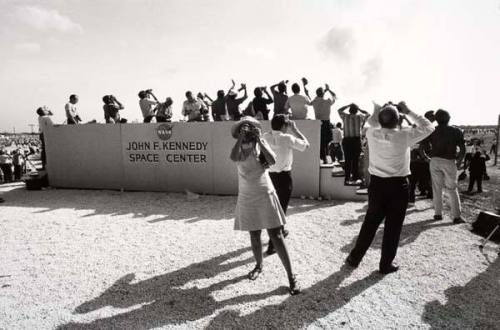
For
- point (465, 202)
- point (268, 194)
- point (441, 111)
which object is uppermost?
point (441, 111)

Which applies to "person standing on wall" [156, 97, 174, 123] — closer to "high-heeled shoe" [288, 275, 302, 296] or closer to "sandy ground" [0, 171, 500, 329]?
"sandy ground" [0, 171, 500, 329]

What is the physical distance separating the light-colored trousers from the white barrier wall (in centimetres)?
Result: 283

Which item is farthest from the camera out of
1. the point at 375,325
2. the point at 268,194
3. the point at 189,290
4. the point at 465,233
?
the point at 465,233

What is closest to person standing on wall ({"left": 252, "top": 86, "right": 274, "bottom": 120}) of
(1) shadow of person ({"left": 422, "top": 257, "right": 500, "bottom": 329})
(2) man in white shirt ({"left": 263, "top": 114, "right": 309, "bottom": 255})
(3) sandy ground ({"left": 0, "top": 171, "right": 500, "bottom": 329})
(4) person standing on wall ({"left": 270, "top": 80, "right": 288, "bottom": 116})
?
(4) person standing on wall ({"left": 270, "top": 80, "right": 288, "bottom": 116})

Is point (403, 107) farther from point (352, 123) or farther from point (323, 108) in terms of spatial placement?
point (323, 108)

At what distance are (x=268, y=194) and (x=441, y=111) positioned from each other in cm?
432

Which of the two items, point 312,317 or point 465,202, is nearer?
point 312,317

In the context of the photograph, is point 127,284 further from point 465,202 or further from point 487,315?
point 465,202

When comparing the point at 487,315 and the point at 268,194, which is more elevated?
the point at 268,194

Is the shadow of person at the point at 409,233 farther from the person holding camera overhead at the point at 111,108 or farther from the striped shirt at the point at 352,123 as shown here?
the person holding camera overhead at the point at 111,108

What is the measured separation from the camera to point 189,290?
3.76 m

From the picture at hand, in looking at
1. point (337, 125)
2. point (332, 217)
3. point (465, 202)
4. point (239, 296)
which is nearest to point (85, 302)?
point (239, 296)

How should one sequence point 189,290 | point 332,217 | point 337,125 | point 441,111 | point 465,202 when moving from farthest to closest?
point 337,125, point 465,202, point 332,217, point 441,111, point 189,290

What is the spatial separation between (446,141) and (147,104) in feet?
26.2
